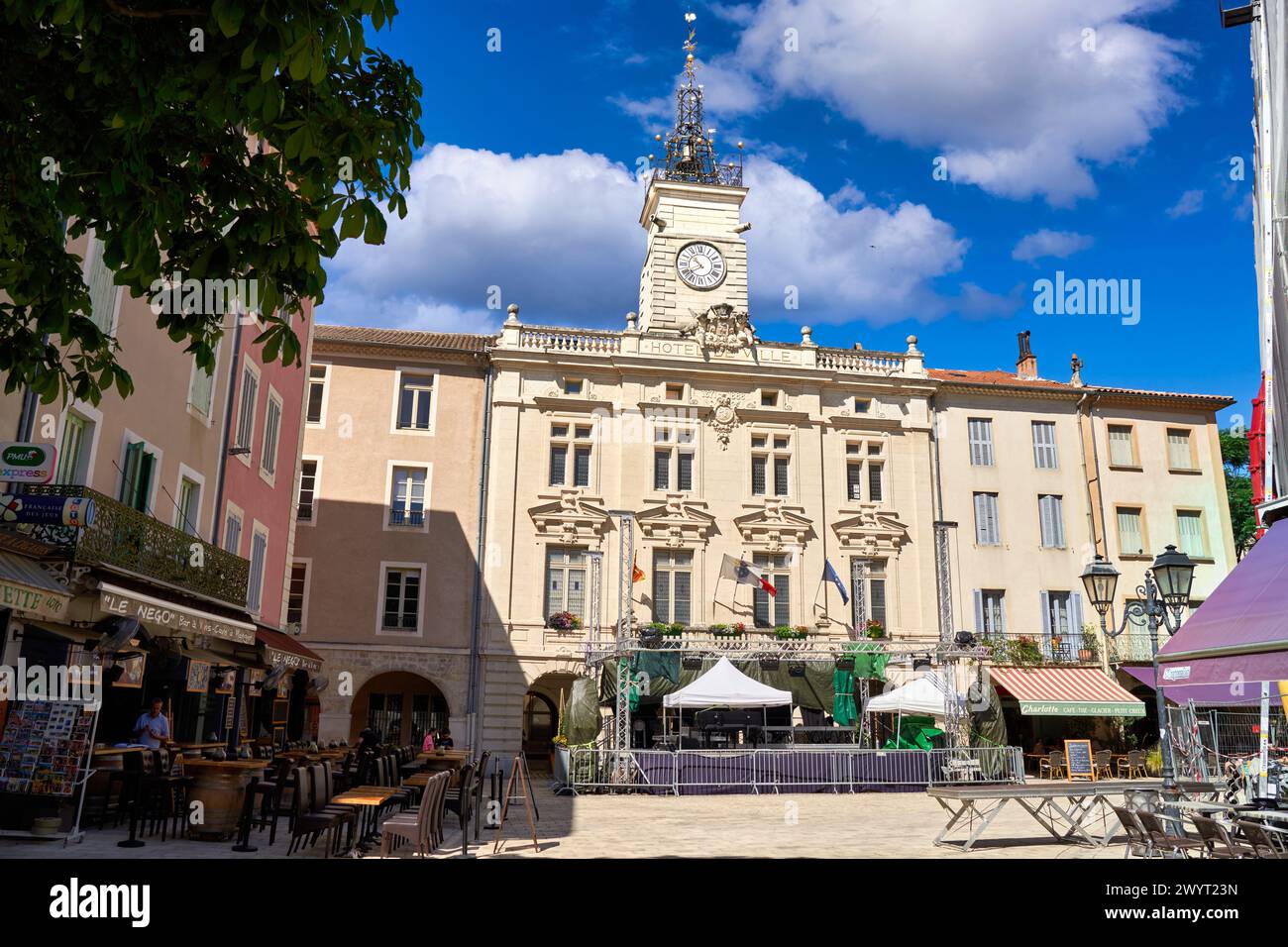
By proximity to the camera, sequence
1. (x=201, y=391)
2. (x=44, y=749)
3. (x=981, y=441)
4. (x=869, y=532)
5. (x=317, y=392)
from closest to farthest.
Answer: (x=44, y=749), (x=201, y=391), (x=317, y=392), (x=869, y=532), (x=981, y=441)

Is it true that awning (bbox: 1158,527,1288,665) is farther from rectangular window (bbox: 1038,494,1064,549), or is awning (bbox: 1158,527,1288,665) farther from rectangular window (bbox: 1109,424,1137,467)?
rectangular window (bbox: 1109,424,1137,467)

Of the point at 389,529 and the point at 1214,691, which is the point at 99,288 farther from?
the point at 389,529

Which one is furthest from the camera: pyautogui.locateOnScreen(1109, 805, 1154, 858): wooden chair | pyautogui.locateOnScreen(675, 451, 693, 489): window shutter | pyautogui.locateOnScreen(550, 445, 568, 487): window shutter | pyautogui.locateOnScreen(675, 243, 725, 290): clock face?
pyautogui.locateOnScreen(675, 243, 725, 290): clock face

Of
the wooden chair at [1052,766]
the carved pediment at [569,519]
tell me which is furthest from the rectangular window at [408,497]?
the wooden chair at [1052,766]

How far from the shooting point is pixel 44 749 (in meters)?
9.31

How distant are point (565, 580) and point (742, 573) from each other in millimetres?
5581

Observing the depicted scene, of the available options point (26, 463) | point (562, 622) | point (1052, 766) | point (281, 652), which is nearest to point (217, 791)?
point (26, 463)

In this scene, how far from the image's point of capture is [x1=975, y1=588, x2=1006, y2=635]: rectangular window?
30.0 m

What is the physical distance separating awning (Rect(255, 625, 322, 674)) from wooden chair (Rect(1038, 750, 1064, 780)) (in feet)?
64.0

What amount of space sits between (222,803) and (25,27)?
8558 mm

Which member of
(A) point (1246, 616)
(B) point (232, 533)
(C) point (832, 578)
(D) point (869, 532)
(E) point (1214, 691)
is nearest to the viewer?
(A) point (1246, 616)

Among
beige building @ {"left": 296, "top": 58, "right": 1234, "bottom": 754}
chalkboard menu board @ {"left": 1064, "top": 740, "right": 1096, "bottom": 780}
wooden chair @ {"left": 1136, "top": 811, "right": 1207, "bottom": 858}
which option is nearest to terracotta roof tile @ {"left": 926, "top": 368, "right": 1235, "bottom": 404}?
beige building @ {"left": 296, "top": 58, "right": 1234, "bottom": 754}

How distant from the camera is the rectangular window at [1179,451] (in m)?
32.6

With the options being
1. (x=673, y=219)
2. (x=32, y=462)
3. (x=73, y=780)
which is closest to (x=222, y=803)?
(x=73, y=780)
